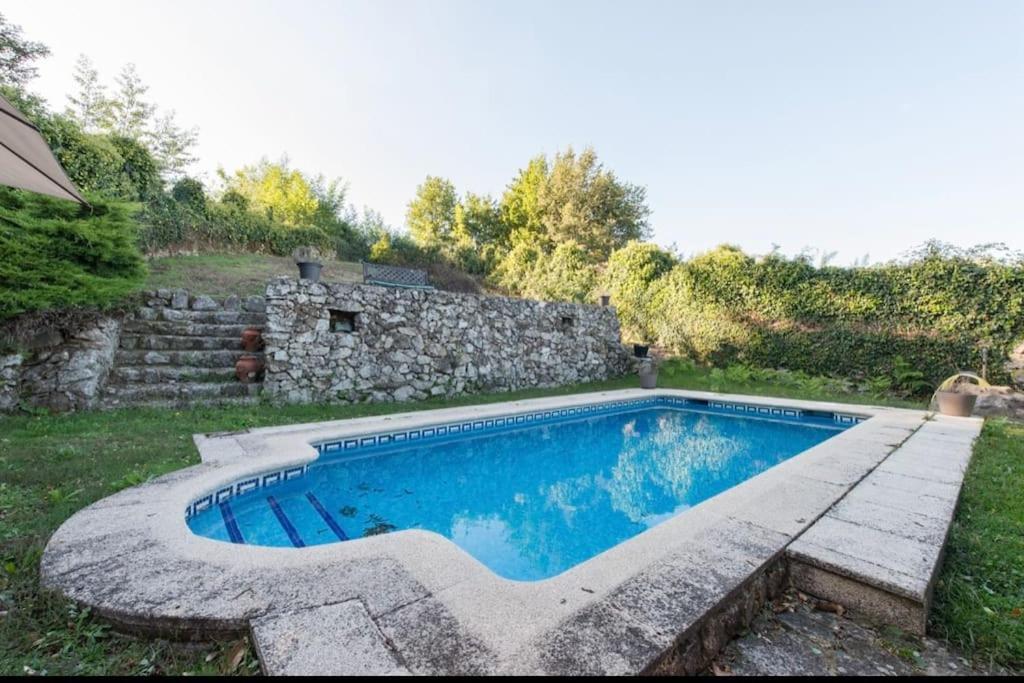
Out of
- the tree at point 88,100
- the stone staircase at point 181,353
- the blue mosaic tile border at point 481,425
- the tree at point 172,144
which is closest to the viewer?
the blue mosaic tile border at point 481,425

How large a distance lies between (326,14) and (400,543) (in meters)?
10.3

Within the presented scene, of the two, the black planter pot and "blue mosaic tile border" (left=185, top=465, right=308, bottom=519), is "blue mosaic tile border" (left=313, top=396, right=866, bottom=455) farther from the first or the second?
the black planter pot

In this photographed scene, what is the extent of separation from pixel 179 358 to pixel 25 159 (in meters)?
5.04

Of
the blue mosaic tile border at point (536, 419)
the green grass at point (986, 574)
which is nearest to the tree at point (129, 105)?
the blue mosaic tile border at point (536, 419)

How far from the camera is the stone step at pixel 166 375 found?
5875 millimetres

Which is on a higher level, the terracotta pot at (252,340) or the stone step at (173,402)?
the terracotta pot at (252,340)

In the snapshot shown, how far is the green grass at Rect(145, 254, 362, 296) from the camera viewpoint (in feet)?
29.2

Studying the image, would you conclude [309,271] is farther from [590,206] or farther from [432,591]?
[590,206]

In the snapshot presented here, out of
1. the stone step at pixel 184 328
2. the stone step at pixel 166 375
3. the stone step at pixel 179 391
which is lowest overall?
the stone step at pixel 179 391

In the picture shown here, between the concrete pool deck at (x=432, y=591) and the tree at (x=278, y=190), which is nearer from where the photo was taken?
the concrete pool deck at (x=432, y=591)

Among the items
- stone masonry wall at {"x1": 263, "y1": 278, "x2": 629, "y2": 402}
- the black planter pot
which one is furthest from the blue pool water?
the black planter pot

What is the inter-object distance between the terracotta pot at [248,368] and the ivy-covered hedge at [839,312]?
10065mm

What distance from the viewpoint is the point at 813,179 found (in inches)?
456

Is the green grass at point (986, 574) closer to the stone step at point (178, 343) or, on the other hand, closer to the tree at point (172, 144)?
the stone step at point (178, 343)
